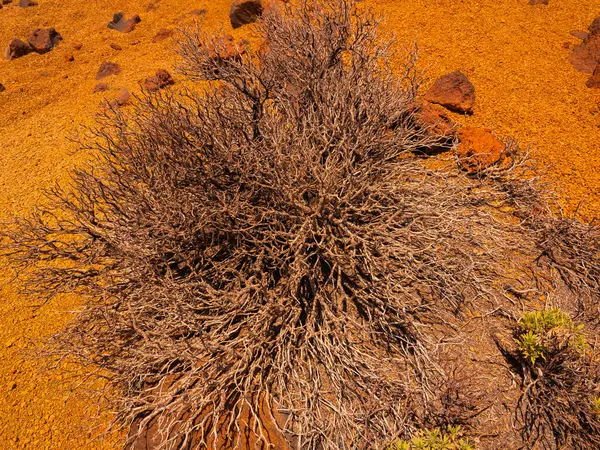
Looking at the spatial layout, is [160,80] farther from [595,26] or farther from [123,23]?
[595,26]

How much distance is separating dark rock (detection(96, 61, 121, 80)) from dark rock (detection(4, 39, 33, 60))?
109 inches

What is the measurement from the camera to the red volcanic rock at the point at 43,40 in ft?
26.1

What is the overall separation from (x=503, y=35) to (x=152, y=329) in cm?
561

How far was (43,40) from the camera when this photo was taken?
8039 millimetres

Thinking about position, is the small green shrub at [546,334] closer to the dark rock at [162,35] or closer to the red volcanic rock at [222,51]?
the red volcanic rock at [222,51]

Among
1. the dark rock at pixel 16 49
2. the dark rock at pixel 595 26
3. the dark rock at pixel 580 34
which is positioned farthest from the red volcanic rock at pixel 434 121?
the dark rock at pixel 16 49

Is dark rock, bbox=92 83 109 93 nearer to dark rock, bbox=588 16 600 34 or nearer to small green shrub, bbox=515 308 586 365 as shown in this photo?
small green shrub, bbox=515 308 586 365

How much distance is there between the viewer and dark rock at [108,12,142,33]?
8.05m

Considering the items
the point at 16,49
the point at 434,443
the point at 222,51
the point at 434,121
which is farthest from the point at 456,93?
the point at 16,49

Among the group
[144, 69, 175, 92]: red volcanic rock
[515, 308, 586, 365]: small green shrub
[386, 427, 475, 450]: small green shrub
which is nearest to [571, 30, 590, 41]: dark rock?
[515, 308, 586, 365]: small green shrub

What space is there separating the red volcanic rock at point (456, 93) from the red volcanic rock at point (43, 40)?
8476 millimetres

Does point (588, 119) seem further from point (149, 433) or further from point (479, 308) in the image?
point (149, 433)

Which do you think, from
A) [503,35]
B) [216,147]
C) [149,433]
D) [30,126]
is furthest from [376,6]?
[149,433]

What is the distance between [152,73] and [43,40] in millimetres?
3903
